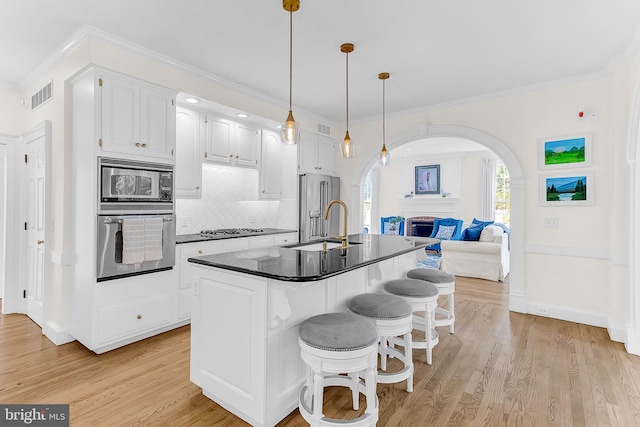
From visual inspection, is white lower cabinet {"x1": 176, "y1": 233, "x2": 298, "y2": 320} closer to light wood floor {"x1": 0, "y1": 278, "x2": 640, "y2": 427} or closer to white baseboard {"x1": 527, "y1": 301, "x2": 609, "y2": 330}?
light wood floor {"x1": 0, "y1": 278, "x2": 640, "y2": 427}

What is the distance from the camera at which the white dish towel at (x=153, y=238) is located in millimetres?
2986

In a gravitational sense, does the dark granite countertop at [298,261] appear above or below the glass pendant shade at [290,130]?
below

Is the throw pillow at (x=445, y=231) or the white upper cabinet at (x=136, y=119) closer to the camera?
the white upper cabinet at (x=136, y=119)

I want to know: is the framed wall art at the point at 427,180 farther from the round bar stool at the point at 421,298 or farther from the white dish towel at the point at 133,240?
the white dish towel at the point at 133,240

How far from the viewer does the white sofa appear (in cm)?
563

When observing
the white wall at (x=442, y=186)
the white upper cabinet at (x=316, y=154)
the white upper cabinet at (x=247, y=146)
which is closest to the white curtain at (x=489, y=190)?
the white wall at (x=442, y=186)

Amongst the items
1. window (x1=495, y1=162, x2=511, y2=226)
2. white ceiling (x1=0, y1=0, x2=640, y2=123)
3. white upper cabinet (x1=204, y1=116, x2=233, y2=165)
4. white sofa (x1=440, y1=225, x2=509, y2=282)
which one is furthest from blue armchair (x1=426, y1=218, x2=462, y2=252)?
white upper cabinet (x1=204, y1=116, x2=233, y2=165)

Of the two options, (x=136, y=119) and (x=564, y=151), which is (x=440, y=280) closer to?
(x=564, y=151)

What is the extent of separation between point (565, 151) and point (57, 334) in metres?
5.74

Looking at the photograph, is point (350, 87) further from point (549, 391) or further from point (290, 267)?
point (549, 391)

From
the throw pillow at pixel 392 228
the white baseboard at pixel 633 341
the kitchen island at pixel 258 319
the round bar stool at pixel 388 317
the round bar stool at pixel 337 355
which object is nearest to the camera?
the round bar stool at pixel 337 355

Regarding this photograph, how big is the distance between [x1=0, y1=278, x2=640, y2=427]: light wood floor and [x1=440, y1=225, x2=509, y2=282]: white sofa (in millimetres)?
2271

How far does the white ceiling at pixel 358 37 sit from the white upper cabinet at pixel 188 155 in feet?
1.98

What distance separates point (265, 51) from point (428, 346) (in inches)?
120
